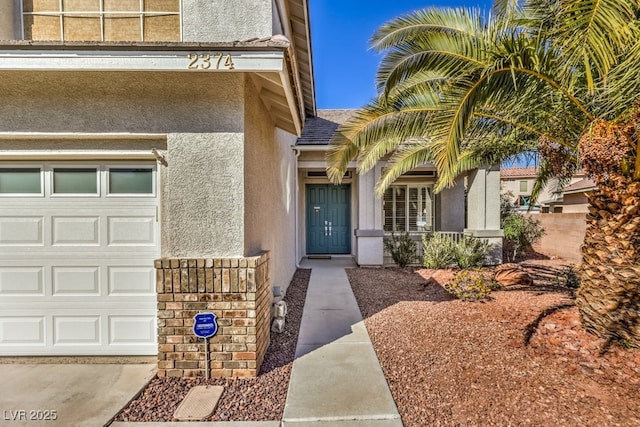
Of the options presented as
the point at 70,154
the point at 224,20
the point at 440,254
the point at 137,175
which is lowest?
the point at 440,254

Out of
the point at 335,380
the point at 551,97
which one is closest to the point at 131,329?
the point at 335,380

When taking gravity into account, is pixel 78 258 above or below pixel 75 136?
below

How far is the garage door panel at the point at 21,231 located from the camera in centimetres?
431

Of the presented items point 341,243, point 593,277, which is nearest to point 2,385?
point 593,277

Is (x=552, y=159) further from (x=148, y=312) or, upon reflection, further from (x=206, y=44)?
(x=148, y=312)

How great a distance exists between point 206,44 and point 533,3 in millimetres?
5242

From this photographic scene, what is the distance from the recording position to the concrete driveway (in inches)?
128

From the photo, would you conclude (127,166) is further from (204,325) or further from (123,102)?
(204,325)

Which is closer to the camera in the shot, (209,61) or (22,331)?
(209,61)

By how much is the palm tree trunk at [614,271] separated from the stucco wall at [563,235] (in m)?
8.95

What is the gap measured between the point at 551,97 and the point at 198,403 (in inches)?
267

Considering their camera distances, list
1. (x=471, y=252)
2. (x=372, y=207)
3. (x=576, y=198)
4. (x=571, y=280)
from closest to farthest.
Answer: (x=571, y=280) < (x=471, y=252) < (x=372, y=207) < (x=576, y=198)

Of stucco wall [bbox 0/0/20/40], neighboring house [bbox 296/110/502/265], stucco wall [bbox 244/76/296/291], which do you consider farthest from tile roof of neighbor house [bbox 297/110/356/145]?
stucco wall [bbox 0/0/20/40]

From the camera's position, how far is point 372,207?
1079 centimetres
